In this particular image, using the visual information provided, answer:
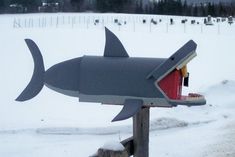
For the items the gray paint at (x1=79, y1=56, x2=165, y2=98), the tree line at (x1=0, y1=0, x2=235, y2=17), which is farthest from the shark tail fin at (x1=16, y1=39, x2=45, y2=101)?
the tree line at (x1=0, y1=0, x2=235, y2=17)

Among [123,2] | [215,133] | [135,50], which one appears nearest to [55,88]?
[215,133]

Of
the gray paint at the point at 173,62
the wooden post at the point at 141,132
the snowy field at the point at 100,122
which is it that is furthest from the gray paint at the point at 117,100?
the snowy field at the point at 100,122

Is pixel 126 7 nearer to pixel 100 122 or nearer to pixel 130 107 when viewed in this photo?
pixel 100 122

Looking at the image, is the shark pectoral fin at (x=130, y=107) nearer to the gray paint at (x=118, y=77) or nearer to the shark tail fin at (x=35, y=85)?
the gray paint at (x=118, y=77)

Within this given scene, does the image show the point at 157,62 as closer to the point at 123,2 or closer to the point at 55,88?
the point at 55,88

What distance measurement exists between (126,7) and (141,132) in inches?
1609

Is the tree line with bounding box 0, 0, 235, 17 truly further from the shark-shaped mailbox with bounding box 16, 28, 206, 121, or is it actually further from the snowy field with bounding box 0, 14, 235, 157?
the shark-shaped mailbox with bounding box 16, 28, 206, 121

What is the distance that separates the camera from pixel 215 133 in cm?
Answer: 717

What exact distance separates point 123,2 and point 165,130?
118 ft

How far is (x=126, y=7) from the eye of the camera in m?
43.6

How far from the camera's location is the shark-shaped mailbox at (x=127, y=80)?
2.72 m

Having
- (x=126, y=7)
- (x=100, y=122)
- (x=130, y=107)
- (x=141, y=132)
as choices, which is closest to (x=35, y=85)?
(x=130, y=107)

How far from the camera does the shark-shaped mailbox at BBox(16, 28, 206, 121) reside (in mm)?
2725

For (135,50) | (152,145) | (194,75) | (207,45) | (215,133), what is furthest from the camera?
(207,45)
